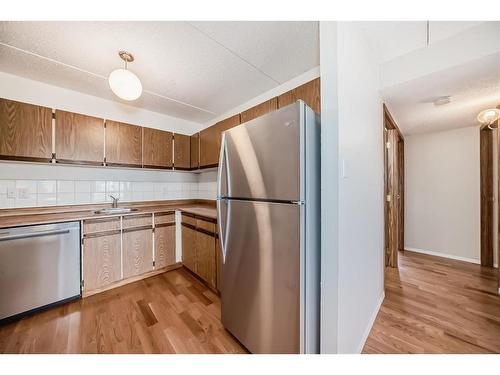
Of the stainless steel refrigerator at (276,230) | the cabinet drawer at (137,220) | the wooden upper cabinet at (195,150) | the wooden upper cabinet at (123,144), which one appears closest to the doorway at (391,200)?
the stainless steel refrigerator at (276,230)

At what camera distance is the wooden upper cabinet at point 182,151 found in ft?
9.45

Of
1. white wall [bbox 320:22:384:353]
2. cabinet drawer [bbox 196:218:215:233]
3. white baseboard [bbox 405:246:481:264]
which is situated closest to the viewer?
white wall [bbox 320:22:384:353]

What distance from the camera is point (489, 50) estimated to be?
1299 millimetres

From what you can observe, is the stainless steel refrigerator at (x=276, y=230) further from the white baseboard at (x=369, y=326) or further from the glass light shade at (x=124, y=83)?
the glass light shade at (x=124, y=83)

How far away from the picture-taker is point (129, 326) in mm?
1559

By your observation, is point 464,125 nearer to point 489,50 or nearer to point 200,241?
point 489,50

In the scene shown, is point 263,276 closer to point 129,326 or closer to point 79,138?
point 129,326

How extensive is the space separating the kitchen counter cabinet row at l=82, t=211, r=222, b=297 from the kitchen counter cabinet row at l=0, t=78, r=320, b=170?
76 centimetres

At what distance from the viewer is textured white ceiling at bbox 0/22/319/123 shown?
1346mm

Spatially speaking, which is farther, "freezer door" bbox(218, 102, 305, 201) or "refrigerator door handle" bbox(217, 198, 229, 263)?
"refrigerator door handle" bbox(217, 198, 229, 263)

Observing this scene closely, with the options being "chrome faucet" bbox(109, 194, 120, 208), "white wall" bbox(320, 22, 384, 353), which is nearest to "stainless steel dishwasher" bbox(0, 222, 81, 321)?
"chrome faucet" bbox(109, 194, 120, 208)

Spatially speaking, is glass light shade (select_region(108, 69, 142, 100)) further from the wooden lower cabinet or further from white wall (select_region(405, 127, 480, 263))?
white wall (select_region(405, 127, 480, 263))
